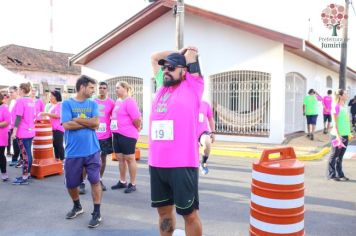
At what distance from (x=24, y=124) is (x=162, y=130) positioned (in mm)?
4487

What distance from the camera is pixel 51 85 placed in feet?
113

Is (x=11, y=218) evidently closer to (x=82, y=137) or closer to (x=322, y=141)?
(x=82, y=137)

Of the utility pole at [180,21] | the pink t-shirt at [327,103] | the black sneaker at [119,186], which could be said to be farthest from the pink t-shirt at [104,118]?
the pink t-shirt at [327,103]

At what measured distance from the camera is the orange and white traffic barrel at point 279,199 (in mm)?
3096

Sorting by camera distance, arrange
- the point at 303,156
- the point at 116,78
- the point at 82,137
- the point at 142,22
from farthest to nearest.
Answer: the point at 116,78 < the point at 142,22 < the point at 303,156 < the point at 82,137

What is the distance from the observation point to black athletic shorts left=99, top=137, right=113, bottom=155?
21.8 ft

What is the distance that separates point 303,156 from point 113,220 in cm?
708

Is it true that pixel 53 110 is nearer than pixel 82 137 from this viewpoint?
No

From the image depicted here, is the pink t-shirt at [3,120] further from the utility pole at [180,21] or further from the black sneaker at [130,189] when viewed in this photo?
the utility pole at [180,21]

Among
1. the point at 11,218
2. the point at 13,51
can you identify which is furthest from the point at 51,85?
the point at 11,218

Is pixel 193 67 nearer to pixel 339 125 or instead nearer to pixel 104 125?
pixel 104 125

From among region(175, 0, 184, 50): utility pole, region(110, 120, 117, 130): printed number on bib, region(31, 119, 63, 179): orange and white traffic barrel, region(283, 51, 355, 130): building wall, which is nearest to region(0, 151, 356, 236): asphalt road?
region(31, 119, 63, 179): orange and white traffic barrel

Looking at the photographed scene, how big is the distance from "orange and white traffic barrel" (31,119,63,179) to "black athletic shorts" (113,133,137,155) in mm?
2194

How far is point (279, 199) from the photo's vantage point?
310 cm
